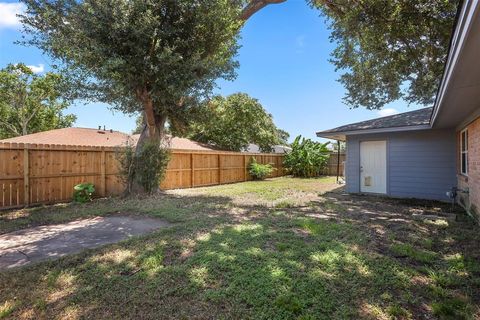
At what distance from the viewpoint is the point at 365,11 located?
8906mm

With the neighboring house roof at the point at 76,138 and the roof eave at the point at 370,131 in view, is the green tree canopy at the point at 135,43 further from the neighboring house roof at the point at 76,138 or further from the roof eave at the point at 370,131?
the roof eave at the point at 370,131

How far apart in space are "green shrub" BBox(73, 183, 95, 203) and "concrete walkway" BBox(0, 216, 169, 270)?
249cm

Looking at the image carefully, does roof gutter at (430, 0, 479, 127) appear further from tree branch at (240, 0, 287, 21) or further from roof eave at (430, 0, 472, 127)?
tree branch at (240, 0, 287, 21)

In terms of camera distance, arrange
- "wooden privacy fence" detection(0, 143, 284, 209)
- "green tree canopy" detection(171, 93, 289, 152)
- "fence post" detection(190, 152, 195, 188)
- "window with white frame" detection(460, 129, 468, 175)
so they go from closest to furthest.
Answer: "wooden privacy fence" detection(0, 143, 284, 209), "window with white frame" detection(460, 129, 468, 175), "fence post" detection(190, 152, 195, 188), "green tree canopy" detection(171, 93, 289, 152)

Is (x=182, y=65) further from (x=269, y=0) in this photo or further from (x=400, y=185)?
(x=400, y=185)

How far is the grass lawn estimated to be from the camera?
8.20ft

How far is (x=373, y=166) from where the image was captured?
10.1 m

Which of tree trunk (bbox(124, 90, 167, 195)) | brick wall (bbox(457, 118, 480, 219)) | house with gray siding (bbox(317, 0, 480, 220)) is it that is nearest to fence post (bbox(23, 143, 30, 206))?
tree trunk (bbox(124, 90, 167, 195))

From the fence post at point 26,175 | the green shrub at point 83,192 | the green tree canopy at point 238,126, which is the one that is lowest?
the green shrub at point 83,192

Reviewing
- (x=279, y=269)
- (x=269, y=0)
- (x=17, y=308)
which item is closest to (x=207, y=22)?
(x=269, y=0)

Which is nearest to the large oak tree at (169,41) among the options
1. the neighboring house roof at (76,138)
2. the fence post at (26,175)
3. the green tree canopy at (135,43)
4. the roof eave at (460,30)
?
the green tree canopy at (135,43)

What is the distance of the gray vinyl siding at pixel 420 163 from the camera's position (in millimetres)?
8680

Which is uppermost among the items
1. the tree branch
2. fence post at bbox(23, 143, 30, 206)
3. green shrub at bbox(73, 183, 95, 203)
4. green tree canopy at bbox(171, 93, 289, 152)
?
the tree branch

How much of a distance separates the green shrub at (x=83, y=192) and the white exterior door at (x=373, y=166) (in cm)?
926
